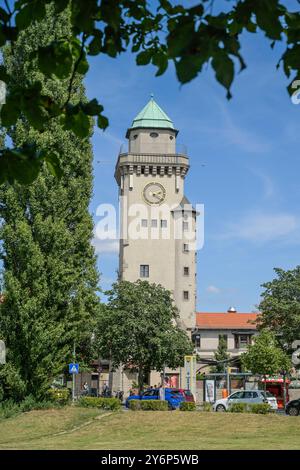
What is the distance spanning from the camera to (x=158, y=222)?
82062mm

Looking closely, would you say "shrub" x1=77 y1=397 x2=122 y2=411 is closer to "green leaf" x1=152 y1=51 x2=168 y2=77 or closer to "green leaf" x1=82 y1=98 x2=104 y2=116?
"green leaf" x1=82 y1=98 x2=104 y2=116

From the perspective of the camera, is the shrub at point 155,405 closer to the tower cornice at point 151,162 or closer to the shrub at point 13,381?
the shrub at point 13,381

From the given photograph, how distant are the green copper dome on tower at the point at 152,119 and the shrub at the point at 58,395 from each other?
5409 cm

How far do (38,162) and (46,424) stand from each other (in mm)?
27510

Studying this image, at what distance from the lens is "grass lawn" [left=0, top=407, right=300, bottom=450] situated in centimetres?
2430

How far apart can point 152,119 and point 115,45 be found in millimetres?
82486

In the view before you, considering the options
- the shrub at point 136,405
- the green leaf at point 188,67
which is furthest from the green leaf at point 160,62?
the shrub at point 136,405

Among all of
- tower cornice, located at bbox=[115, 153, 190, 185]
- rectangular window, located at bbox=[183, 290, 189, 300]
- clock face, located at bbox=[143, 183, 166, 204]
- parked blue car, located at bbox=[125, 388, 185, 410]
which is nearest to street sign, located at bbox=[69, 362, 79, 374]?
parked blue car, located at bbox=[125, 388, 185, 410]

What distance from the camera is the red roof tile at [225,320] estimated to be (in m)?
105

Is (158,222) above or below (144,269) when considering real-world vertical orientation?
above

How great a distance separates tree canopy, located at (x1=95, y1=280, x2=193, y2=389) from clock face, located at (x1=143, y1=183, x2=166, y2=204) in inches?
1162

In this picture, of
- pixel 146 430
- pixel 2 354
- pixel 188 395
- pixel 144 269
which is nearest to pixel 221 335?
pixel 144 269

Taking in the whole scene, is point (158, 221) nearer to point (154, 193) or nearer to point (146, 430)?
point (154, 193)
